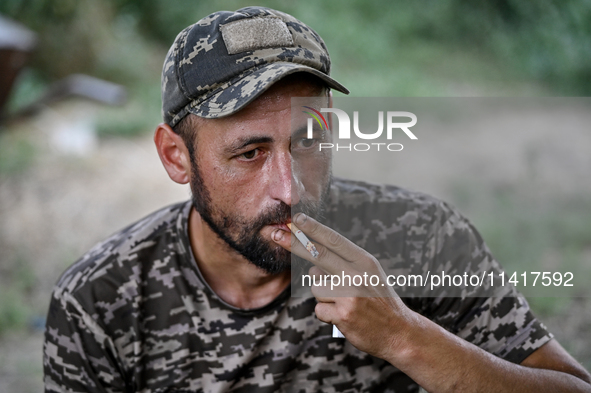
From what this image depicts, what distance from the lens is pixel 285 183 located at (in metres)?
1.46

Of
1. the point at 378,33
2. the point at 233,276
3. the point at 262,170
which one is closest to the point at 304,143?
the point at 262,170

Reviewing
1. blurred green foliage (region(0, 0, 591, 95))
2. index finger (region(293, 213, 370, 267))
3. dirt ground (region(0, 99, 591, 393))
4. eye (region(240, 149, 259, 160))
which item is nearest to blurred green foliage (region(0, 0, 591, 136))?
blurred green foliage (region(0, 0, 591, 95))

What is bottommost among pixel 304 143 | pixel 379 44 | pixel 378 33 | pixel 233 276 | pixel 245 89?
pixel 233 276

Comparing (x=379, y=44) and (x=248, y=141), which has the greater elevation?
(x=379, y=44)

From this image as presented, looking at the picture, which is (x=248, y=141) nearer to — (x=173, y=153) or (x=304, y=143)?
(x=304, y=143)

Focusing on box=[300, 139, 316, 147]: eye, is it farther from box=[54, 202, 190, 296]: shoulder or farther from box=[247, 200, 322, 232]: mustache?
box=[54, 202, 190, 296]: shoulder

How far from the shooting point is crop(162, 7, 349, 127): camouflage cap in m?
1.54

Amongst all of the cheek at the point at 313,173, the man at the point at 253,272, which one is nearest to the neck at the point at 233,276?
the man at the point at 253,272

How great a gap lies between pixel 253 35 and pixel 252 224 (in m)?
0.49

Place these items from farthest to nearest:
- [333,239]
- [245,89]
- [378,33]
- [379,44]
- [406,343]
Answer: [378,33], [379,44], [245,89], [406,343], [333,239]

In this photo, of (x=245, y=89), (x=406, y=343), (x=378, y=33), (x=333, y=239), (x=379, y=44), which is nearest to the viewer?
(x=333, y=239)

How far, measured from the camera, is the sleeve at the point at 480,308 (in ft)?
5.35

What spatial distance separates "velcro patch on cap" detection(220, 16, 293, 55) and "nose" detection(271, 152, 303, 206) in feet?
0.99

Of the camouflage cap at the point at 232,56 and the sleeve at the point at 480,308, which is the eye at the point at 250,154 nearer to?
the camouflage cap at the point at 232,56
